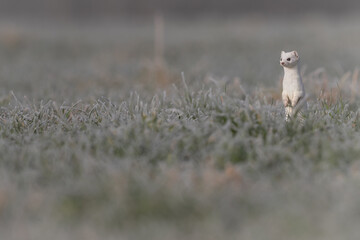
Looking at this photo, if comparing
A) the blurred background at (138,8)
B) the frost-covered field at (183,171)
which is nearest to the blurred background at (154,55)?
the blurred background at (138,8)

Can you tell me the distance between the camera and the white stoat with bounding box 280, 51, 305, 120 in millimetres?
3236

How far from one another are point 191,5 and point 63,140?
1514 cm

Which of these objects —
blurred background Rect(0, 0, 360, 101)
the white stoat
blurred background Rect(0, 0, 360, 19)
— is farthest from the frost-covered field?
blurred background Rect(0, 0, 360, 19)

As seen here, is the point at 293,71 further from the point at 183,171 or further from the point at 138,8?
the point at 138,8

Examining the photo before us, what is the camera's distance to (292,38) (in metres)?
10.5

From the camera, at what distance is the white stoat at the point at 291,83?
3236 millimetres

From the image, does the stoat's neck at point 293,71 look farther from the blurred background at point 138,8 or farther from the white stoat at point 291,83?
the blurred background at point 138,8

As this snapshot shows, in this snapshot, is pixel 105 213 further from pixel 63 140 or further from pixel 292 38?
pixel 292 38

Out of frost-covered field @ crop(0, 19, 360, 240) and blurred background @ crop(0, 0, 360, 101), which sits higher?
blurred background @ crop(0, 0, 360, 101)

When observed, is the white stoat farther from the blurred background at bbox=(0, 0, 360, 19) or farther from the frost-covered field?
the blurred background at bbox=(0, 0, 360, 19)

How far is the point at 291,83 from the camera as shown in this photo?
328cm

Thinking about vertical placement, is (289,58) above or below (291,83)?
above

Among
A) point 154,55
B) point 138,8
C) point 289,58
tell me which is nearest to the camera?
point 289,58

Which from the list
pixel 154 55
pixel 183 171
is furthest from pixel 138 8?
pixel 183 171
